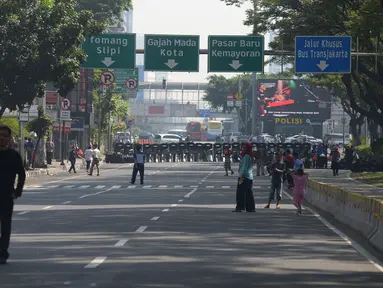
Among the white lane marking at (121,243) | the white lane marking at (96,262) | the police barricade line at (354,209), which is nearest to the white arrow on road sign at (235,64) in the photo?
the police barricade line at (354,209)

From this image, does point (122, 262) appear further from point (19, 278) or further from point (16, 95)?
point (16, 95)

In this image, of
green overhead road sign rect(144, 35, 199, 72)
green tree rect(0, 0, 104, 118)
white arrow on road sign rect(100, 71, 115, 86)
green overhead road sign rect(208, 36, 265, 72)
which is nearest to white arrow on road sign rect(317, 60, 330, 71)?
green overhead road sign rect(208, 36, 265, 72)

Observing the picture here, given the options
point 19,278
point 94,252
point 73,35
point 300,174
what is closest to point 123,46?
point 73,35

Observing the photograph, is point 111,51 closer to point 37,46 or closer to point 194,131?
point 37,46

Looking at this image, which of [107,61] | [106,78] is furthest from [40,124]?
[106,78]

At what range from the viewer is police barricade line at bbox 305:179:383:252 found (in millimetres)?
20934

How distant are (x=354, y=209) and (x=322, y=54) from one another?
28.3 m

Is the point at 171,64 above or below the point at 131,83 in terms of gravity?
Answer: below

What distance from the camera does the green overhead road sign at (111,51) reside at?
186 feet

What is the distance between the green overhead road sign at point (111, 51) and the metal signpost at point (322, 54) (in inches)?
323

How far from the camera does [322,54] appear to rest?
53.2 m

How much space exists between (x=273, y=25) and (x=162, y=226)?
111 ft

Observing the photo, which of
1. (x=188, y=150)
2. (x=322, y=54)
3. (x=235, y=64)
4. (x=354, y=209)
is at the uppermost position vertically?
(x=322, y=54)

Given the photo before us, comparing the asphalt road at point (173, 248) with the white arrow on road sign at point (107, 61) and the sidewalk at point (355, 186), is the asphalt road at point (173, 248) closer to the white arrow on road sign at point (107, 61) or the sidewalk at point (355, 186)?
the sidewalk at point (355, 186)
